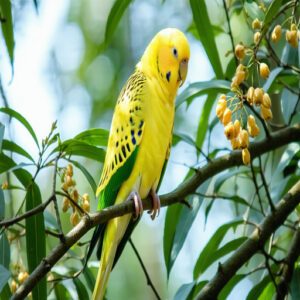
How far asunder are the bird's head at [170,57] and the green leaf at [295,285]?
0.76 m

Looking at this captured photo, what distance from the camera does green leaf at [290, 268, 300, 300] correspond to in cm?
245

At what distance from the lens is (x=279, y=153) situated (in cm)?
364

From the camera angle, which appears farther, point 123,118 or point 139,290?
point 139,290

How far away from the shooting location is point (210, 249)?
2.76 metres

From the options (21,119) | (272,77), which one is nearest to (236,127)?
(272,77)

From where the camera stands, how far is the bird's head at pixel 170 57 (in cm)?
241

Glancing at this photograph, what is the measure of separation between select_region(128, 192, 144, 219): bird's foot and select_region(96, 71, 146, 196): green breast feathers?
4.7 inches

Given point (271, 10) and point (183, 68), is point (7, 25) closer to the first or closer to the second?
point (183, 68)

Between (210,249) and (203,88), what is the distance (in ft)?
2.09

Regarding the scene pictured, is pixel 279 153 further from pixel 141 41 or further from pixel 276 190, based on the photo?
pixel 141 41

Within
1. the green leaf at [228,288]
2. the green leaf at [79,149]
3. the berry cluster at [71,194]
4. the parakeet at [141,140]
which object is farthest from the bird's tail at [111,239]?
the green leaf at [228,288]

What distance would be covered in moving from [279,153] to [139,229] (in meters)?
2.24

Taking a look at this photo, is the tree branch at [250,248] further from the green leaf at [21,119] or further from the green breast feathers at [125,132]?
the green leaf at [21,119]

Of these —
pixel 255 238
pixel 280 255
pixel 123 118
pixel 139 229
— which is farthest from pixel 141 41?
pixel 255 238
